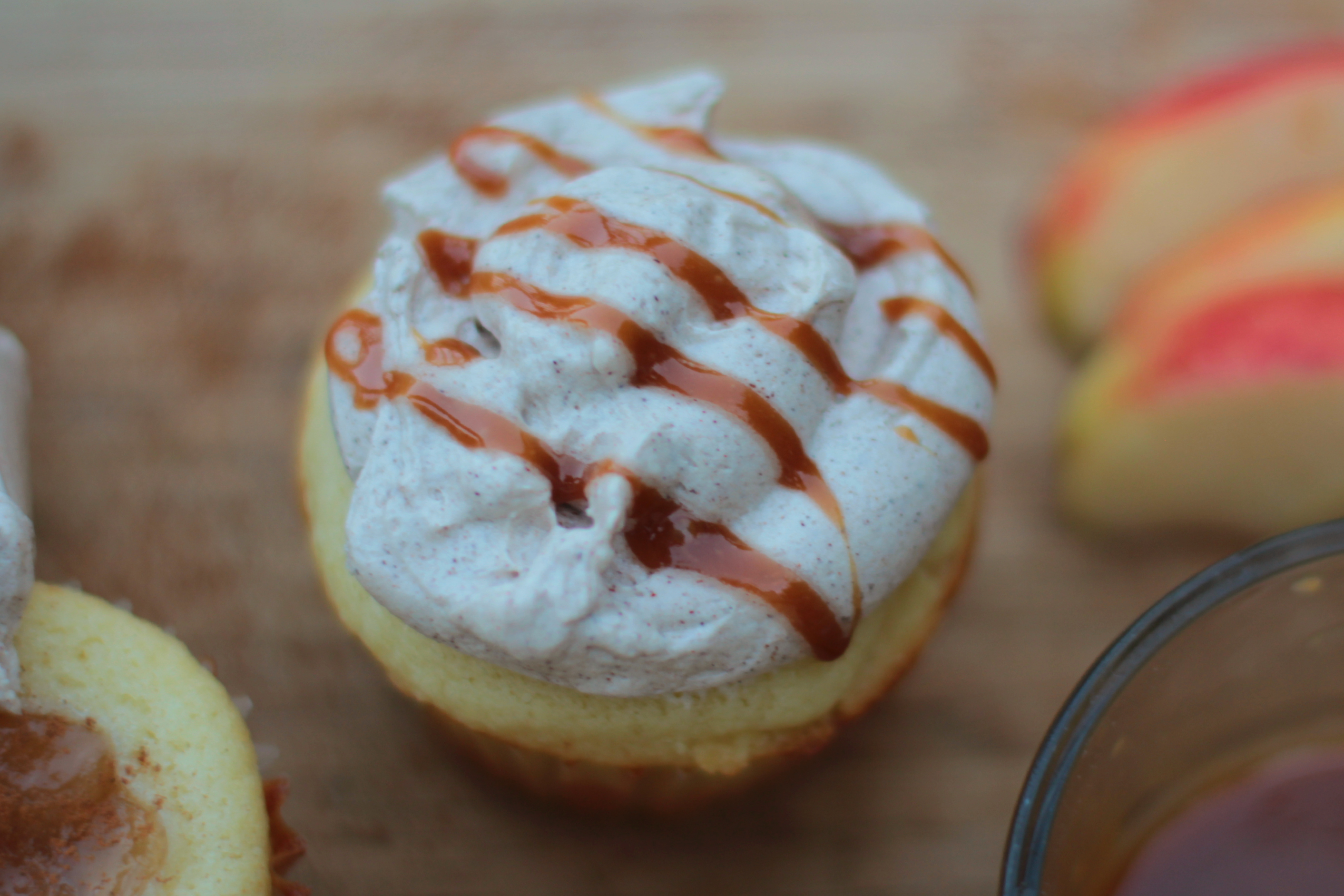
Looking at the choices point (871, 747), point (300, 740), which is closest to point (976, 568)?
point (871, 747)

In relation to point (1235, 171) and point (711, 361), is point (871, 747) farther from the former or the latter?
point (1235, 171)

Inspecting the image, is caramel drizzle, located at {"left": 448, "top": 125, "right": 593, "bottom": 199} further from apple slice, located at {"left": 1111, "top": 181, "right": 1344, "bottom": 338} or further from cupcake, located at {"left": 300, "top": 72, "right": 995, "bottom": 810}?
apple slice, located at {"left": 1111, "top": 181, "right": 1344, "bottom": 338}

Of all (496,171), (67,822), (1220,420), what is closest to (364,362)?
(496,171)

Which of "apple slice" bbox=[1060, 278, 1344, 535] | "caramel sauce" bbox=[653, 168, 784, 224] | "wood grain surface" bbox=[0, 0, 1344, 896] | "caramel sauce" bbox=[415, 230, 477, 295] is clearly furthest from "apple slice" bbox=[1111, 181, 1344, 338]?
"caramel sauce" bbox=[415, 230, 477, 295]

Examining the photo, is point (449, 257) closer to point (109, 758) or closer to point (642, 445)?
point (642, 445)

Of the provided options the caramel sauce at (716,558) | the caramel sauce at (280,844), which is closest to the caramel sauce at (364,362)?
the caramel sauce at (716,558)

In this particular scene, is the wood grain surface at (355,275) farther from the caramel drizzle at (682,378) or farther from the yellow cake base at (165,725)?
the caramel drizzle at (682,378)
